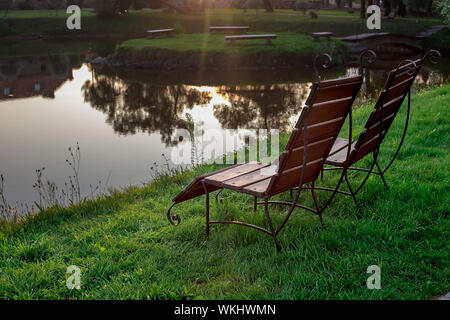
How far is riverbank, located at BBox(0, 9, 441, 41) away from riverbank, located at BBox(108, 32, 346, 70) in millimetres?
10385

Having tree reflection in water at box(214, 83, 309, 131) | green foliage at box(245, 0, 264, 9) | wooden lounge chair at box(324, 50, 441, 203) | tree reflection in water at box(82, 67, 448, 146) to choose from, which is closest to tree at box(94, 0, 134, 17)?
green foliage at box(245, 0, 264, 9)

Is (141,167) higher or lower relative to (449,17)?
lower

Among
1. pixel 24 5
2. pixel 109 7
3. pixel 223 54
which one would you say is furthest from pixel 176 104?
pixel 24 5

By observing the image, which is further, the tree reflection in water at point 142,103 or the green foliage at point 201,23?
the green foliage at point 201,23

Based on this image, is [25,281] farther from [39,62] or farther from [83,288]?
[39,62]

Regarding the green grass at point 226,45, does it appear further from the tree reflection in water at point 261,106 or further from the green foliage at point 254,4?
the green foliage at point 254,4

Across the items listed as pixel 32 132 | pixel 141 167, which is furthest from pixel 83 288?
pixel 32 132

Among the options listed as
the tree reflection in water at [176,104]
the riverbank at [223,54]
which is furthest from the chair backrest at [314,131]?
the riverbank at [223,54]

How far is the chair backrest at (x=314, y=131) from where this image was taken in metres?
3.43

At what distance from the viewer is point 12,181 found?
10.0m

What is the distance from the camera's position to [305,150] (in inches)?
140

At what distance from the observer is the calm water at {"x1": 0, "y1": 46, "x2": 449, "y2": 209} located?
11047 mm

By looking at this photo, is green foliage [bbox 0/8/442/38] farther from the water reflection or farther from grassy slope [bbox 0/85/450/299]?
grassy slope [bbox 0/85/450/299]

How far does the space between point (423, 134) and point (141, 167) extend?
6074 mm
